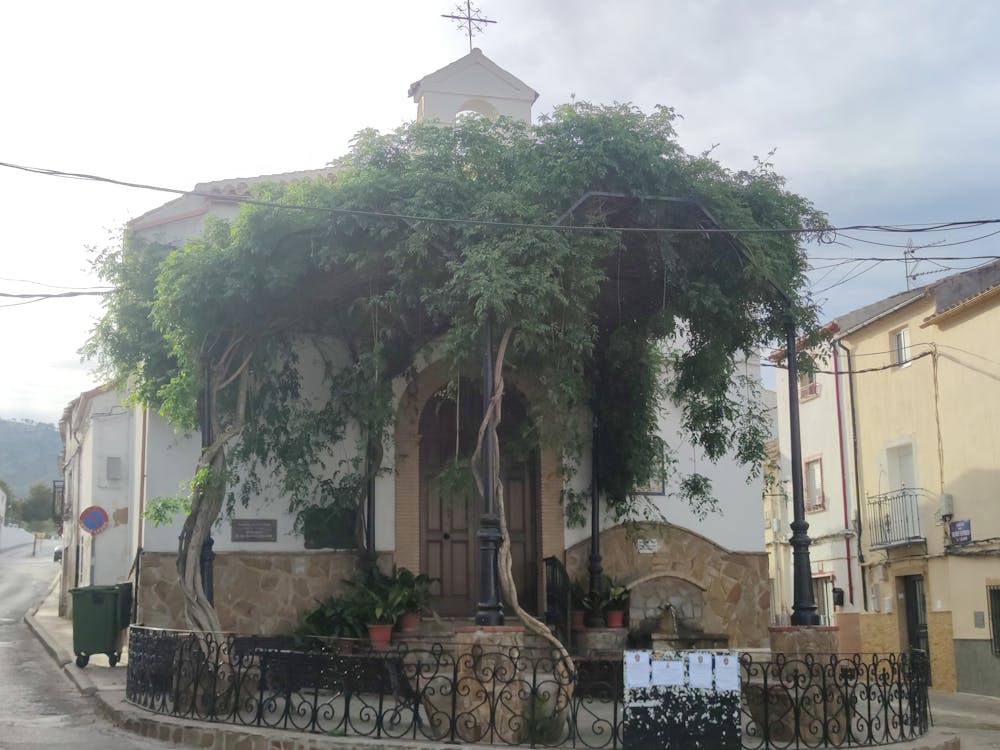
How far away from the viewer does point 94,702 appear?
12.2 meters

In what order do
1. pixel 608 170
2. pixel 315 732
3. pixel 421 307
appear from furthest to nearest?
pixel 421 307, pixel 608 170, pixel 315 732

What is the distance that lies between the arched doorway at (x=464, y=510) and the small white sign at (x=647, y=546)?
58.8 inches

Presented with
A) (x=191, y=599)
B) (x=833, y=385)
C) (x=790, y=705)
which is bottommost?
(x=790, y=705)

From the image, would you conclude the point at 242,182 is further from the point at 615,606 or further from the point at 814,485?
the point at 814,485

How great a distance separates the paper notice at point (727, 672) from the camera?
884 cm

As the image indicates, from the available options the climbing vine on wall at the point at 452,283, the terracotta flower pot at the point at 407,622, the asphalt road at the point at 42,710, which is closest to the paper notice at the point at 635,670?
the climbing vine on wall at the point at 452,283

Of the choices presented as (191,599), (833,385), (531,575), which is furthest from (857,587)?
(191,599)

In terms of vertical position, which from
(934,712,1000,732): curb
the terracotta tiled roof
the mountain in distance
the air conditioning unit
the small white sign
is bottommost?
(934,712,1000,732): curb

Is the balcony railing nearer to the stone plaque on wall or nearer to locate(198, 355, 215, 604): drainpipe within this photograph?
the stone plaque on wall

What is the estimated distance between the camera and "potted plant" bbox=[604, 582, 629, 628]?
46.2ft

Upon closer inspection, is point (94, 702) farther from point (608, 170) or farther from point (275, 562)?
point (608, 170)

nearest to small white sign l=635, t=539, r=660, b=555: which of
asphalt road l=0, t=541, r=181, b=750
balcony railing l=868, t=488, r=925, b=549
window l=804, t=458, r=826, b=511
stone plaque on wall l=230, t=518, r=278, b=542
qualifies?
stone plaque on wall l=230, t=518, r=278, b=542

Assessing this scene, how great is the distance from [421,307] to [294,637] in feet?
13.9

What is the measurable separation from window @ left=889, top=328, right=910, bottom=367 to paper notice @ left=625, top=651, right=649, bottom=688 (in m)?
15.1
